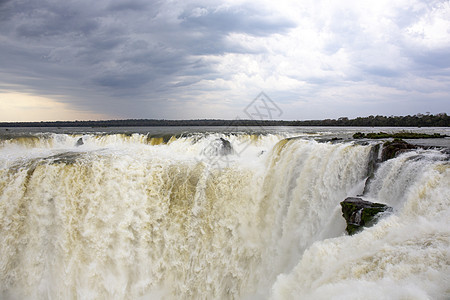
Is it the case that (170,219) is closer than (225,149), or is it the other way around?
(170,219)

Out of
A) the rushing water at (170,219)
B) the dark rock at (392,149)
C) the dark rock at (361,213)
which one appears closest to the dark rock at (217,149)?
the rushing water at (170,219)

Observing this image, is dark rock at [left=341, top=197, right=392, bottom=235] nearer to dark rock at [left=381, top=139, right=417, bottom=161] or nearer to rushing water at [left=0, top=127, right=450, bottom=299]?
rushing water at [left=0, top=127, right=450, bottom=299]

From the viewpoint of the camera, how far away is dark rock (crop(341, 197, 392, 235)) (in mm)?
6582

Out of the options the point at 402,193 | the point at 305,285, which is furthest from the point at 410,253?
the point at 402,193

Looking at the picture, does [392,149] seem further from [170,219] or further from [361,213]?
[170,219]

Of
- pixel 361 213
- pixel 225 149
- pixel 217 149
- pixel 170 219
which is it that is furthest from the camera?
pixel 225 149

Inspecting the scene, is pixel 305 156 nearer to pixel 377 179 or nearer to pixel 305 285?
pixel 377 179

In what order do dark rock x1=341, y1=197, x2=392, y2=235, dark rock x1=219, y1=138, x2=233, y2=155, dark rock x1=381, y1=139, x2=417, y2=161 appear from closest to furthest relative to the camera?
dark rock x1=341, y1=197, x2=392, y2=235, dark rock x1=381, y1=139, x2=417, y2=161, dark rock x1=219, y1=138, x2=233, y2=155

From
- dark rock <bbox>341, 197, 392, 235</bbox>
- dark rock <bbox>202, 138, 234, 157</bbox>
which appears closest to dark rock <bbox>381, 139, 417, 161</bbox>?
dark rock <bbox>341, 197, 392, 235</bbox>

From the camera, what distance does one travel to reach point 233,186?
12234mm

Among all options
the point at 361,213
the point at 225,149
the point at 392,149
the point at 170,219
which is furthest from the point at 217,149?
the point at 361,213

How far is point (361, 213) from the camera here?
6.81 metres

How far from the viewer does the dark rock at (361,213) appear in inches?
259

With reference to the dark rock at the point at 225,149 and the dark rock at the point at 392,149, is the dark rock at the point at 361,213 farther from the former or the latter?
the dark rock at the point at 225,149
